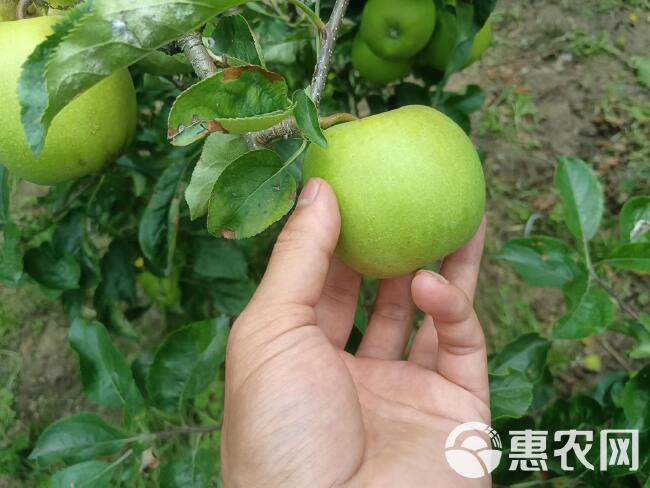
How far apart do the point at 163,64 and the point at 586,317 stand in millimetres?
939

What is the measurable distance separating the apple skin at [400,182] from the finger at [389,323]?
460mm

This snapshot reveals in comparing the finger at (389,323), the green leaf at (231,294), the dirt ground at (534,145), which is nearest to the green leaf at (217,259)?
the green leaf at (231,294)

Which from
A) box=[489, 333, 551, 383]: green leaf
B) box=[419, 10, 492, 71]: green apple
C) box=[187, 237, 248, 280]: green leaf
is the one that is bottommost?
box=[489, 333, 551, 383]: green leaf

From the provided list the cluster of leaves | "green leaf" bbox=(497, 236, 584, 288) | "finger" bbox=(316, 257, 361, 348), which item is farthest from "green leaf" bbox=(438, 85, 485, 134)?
"finger" bbox=(316, 257, 361, 348)

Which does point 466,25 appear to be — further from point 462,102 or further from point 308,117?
point 308,117

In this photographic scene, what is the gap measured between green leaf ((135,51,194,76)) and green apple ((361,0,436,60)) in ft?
1.59

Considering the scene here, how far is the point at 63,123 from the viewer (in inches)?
40.2

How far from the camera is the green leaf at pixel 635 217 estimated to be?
4.41 feet

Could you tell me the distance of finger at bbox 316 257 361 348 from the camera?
53.2 inches

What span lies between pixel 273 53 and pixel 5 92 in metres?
0.62

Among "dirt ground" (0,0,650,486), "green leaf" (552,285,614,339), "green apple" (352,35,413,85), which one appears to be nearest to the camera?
"green leaf" (552,285,614,339)

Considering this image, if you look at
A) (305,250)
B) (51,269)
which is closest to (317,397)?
(305,250)

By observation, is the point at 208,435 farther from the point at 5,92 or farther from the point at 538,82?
the point at 538,82

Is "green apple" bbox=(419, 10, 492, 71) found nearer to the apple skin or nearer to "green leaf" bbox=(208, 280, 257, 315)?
the apple skin
